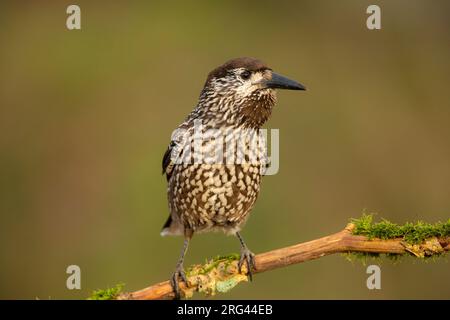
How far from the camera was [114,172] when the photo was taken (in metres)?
9.90

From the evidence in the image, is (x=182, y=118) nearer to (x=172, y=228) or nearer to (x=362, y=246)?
(x=172, y=228)

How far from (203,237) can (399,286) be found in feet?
7.95

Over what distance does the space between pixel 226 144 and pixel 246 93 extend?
448mm

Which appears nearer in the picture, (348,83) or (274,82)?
(274,82)

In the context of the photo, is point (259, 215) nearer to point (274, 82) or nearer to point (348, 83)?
point (348, 83)

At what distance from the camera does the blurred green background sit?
9.16m

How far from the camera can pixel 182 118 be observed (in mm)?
9672

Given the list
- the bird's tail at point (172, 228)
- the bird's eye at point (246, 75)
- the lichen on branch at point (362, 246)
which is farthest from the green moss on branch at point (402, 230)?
the bird's tail at point (172, 228)

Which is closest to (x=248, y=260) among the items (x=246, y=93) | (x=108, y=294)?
(x=108, y=294)

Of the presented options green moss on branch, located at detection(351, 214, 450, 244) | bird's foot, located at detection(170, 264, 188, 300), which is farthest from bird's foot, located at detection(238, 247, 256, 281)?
green moss on branch, located at detection(351, 214, 450, 244)

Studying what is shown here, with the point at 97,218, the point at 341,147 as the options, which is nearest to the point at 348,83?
the point at 341,147

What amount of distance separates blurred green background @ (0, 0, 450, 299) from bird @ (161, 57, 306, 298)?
8.17ft

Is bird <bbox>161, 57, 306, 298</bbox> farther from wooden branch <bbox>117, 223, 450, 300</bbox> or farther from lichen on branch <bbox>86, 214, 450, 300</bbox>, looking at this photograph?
lichen on branch <bbox>86, 214, 450, 300</bbox>

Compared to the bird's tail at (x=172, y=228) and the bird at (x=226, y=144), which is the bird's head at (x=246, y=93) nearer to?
the bird at (x=226, y=144)
